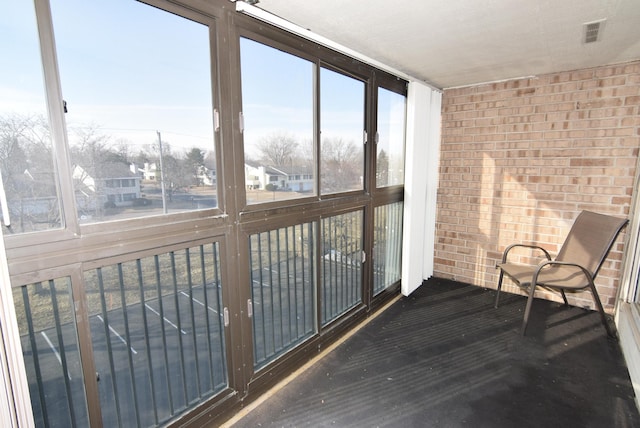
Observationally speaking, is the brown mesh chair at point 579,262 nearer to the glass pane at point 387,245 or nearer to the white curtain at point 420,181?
the white curtain at point 420,181

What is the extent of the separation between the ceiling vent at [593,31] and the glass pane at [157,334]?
2509 millimetres

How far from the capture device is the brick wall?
2.82 m

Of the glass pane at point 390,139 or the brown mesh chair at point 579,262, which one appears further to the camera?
the glass pane at point 390,139

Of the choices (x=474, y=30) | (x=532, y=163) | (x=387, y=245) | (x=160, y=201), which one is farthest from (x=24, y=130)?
(x=532, y=163)

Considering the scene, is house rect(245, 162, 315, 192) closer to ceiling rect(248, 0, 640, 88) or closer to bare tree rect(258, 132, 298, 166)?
bare tree rect(258, 132, 298, 166)

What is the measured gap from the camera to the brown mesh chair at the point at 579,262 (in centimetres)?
248

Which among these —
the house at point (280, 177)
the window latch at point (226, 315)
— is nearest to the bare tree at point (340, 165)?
the house at point (280, 177)

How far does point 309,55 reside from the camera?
207cm

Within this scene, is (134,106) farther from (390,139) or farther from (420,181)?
(420,181)

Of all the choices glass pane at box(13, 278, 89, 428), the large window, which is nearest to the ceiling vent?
the large window

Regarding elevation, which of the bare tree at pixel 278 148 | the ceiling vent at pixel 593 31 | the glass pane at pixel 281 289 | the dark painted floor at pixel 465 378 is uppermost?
the ceiling vent at pixel 593 31

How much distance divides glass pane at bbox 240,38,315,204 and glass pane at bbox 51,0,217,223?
28 cm

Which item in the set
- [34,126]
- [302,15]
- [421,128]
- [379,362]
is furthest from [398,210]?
[34,126]

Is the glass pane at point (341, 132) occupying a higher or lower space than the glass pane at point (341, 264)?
higher
